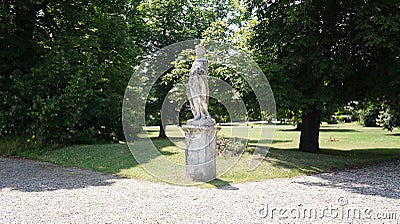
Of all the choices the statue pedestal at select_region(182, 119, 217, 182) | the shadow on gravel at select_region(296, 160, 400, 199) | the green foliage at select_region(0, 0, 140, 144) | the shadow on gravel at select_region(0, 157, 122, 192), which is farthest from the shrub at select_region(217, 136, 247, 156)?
the green foliage at select_region(0, 0, 140, 144)

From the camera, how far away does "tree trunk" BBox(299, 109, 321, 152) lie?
13133 mm

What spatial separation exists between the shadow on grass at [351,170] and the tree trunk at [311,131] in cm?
161

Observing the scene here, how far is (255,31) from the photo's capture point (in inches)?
498

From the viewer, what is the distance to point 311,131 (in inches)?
523

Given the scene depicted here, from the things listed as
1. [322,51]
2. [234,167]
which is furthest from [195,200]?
[322,51]

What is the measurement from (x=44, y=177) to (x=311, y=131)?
9.19 meters

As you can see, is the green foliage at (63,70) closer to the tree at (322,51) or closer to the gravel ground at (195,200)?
the gravel ground at (195,200)

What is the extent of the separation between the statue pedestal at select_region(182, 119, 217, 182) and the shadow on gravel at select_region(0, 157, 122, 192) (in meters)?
1.86

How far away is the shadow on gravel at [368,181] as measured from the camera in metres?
7.15

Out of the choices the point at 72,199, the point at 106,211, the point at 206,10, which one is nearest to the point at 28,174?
the point at 72,199

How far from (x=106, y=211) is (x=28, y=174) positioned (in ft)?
15.0

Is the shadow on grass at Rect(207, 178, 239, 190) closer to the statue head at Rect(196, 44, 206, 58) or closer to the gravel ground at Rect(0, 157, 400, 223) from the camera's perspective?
the gravel ground at Rect(0, 157, 400, 223)

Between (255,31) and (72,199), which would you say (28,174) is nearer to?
(72,199)

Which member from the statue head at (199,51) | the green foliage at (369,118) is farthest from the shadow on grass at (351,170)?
the green foliage at (369,118)
